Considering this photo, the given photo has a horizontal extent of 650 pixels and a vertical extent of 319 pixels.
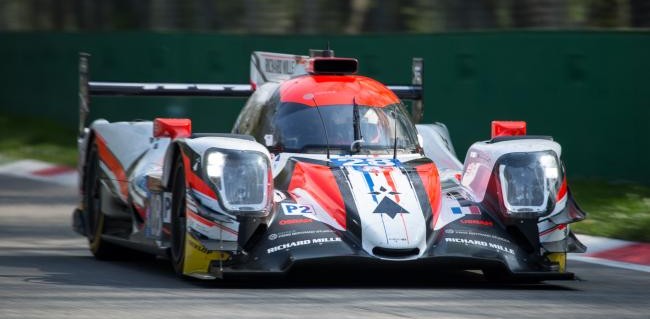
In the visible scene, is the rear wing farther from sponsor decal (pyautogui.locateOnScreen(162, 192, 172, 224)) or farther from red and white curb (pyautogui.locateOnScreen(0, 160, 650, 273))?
sponsor decal (pyautogui.locateOnScreen(162, 192, 172, 224))

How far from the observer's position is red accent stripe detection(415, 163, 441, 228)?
29.8ft

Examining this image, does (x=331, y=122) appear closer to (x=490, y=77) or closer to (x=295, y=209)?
(x=295, y=209)

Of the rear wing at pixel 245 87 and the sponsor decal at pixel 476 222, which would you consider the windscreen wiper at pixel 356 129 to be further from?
the rear wing at pixel 245 87

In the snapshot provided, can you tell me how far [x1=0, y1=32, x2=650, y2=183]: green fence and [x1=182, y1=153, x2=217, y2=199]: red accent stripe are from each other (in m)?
6.42

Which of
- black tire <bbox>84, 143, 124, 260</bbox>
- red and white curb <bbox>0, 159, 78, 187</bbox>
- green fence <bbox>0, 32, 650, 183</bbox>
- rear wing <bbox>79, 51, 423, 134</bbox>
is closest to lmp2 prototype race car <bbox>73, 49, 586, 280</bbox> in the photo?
black tire <bbox>84, 143, 124, 260</bbox>

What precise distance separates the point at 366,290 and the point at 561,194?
138 cm

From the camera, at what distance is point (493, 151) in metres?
9.52

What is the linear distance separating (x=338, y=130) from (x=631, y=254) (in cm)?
256

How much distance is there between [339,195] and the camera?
8984 millimetres

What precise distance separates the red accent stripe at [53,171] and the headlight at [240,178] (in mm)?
11051

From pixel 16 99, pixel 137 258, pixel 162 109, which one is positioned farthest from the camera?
pixel 16 99

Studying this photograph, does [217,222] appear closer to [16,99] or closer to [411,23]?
[411,23]

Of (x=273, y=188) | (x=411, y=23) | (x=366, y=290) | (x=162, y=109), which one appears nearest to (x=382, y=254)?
(x=366, y=290)

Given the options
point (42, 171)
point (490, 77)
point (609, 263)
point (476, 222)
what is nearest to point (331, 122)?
point (476, 222)
